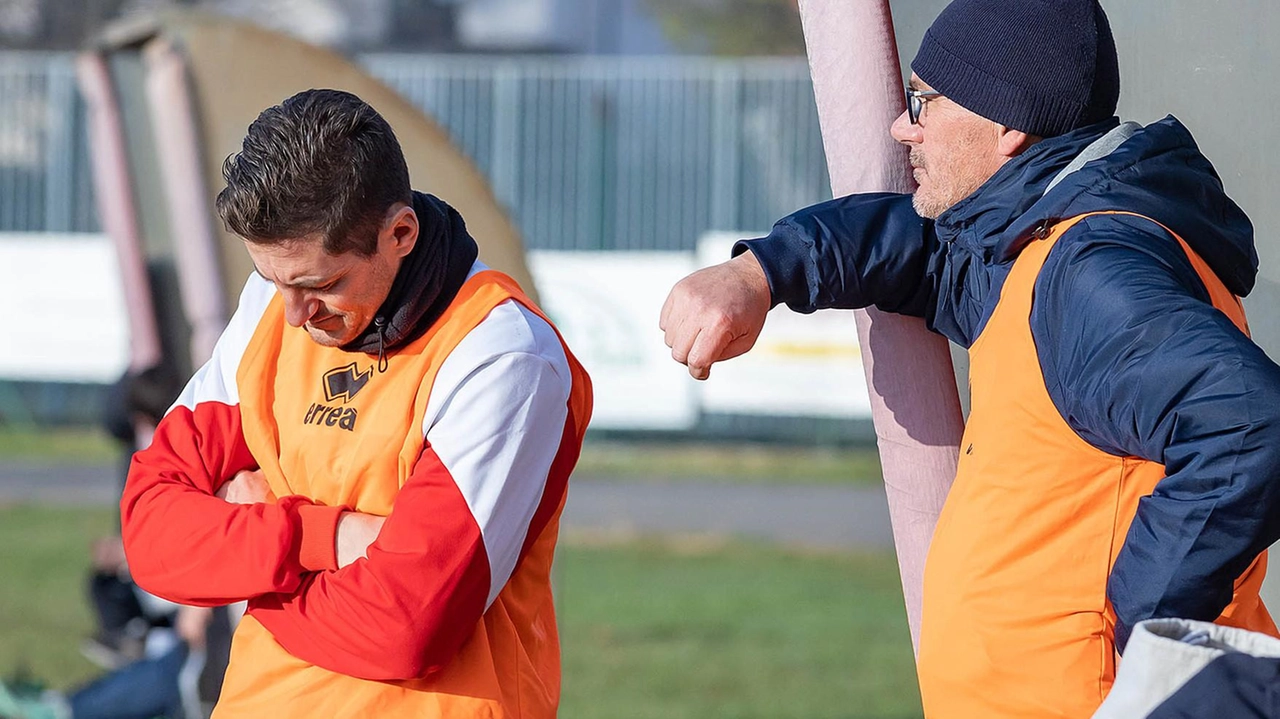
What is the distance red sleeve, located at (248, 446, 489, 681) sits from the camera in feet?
6.45

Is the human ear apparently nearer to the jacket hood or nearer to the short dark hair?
the short dark hair

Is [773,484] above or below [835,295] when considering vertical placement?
below

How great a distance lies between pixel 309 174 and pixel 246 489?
50 cm

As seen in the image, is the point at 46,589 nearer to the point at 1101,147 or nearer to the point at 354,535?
the point at 354,535

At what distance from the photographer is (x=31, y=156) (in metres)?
15.4

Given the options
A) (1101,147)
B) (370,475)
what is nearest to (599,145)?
(370,475)

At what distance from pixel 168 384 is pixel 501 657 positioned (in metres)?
3.71

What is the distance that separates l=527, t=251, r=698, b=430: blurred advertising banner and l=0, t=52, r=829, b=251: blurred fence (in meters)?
0.95

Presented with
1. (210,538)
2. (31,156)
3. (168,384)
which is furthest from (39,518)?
(210,538)

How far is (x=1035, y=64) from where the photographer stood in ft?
6.15

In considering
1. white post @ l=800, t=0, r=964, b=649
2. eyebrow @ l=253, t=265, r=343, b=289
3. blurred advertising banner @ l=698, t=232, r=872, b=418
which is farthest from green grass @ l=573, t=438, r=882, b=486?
eyebrow @ l=253, t=265, r=343, b=289

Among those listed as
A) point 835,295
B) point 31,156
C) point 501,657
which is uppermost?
point 835,295

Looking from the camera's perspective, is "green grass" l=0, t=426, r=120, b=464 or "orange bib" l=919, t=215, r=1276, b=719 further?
"green grass" l=0, t=426, r=120, b=464

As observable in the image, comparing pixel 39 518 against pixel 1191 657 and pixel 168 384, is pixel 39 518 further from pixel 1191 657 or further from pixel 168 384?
pixel 1191 657
